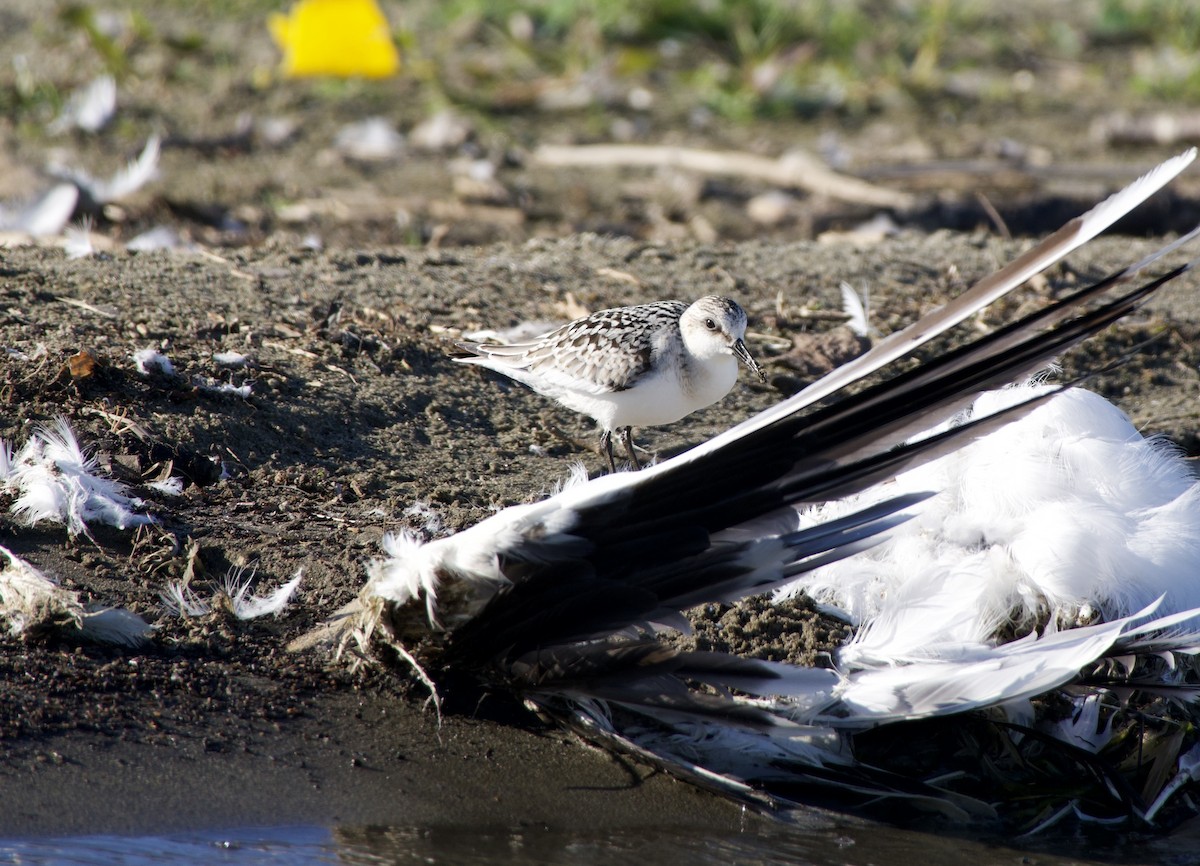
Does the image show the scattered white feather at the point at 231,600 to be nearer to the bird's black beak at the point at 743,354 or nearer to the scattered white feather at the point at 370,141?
the bird's black beak at the point at 743,354

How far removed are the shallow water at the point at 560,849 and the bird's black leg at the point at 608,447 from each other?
1.62 m

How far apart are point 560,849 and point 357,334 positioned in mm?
2445

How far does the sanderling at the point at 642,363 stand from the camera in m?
4.30

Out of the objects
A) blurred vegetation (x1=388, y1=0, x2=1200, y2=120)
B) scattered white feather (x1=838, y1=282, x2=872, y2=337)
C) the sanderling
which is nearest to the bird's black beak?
the sanderling

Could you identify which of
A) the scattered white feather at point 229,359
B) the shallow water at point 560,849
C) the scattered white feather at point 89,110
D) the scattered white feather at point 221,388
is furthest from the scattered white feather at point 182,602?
the scattered white feather at point 89,110

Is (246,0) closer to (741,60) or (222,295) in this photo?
(741,60)

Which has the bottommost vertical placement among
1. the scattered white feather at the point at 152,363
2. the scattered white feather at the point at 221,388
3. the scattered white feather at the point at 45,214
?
the scattered white feather at the point at 221,388

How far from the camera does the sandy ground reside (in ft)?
10.2

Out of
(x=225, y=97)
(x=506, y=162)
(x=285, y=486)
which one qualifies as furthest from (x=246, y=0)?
(x=285, y=486)

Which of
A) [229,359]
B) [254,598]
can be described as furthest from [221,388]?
[254,598]

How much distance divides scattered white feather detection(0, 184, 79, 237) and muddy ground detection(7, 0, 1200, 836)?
0.13 m

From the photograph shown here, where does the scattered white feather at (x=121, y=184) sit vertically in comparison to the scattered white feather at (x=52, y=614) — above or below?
above

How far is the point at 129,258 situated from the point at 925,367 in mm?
3617

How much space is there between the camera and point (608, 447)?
457 cm
